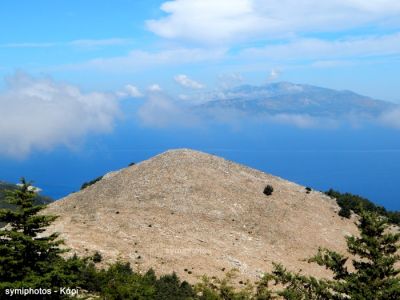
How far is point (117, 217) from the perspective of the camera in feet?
173

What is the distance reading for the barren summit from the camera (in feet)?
145

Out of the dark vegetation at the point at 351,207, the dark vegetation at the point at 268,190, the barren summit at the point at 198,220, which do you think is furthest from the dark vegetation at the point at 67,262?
the dark vegetation at the point at 351,207

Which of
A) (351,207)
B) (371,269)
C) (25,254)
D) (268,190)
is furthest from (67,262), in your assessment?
(351,207)

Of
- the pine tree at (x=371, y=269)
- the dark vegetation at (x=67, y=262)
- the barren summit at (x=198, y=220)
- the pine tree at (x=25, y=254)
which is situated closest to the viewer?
the pine tree at (x=25, y=254)

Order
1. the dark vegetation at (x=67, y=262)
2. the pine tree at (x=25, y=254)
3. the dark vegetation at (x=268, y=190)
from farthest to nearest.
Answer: the dark vegetation at (x=268, y=190) < the dark vegetation at (x=67, y=262) < the pine tree at (x=25, y=254)

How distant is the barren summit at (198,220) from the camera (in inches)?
1737

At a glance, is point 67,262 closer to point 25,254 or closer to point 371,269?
point 25,254

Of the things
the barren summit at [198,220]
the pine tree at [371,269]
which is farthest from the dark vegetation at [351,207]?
the pine tree at [371,269]

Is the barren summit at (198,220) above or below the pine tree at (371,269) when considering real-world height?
above

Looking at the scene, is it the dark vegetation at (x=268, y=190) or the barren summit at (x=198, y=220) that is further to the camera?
the dark vegetation at (x=268, y=190)

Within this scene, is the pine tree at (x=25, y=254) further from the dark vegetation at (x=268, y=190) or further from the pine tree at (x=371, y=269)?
the dark vegetation at (x=268, y=190)

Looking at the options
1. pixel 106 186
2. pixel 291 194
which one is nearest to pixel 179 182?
pixel 106 186

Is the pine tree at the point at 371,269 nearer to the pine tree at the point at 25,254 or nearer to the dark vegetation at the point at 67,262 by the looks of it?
the dark vegetation at the point at 67,262

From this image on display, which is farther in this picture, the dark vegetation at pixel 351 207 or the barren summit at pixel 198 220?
the dark vegetation at pixel 351 207
